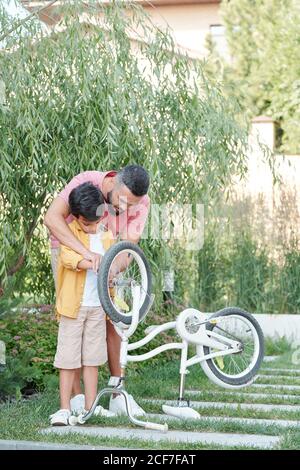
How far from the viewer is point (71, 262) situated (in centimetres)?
521

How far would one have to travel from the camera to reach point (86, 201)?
5.16 metres

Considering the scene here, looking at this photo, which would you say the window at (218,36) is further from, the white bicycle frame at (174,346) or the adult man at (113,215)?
the white bicycle frame at (174,346)

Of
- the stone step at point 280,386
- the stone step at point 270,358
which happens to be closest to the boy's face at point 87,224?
the stone step at point 280,386

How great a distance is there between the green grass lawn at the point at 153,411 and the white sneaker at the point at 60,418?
0.06 m

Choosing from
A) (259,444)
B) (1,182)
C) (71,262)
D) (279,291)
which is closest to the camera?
(259,444)

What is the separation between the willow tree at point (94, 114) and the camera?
6176 millimetres

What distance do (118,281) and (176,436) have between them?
0.93 meters

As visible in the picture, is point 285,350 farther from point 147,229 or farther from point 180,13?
point 180,13

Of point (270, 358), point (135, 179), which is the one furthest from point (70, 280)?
point (270, 358)

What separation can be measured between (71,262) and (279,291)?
476 centimetres

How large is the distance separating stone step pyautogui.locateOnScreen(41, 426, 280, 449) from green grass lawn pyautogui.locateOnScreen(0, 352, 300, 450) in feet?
0.23

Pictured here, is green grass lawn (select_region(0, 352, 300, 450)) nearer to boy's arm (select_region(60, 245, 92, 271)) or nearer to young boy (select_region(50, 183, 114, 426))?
young boy (select_region(50, 183, 114, 426))

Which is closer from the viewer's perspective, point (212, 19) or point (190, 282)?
point (190, 282)
